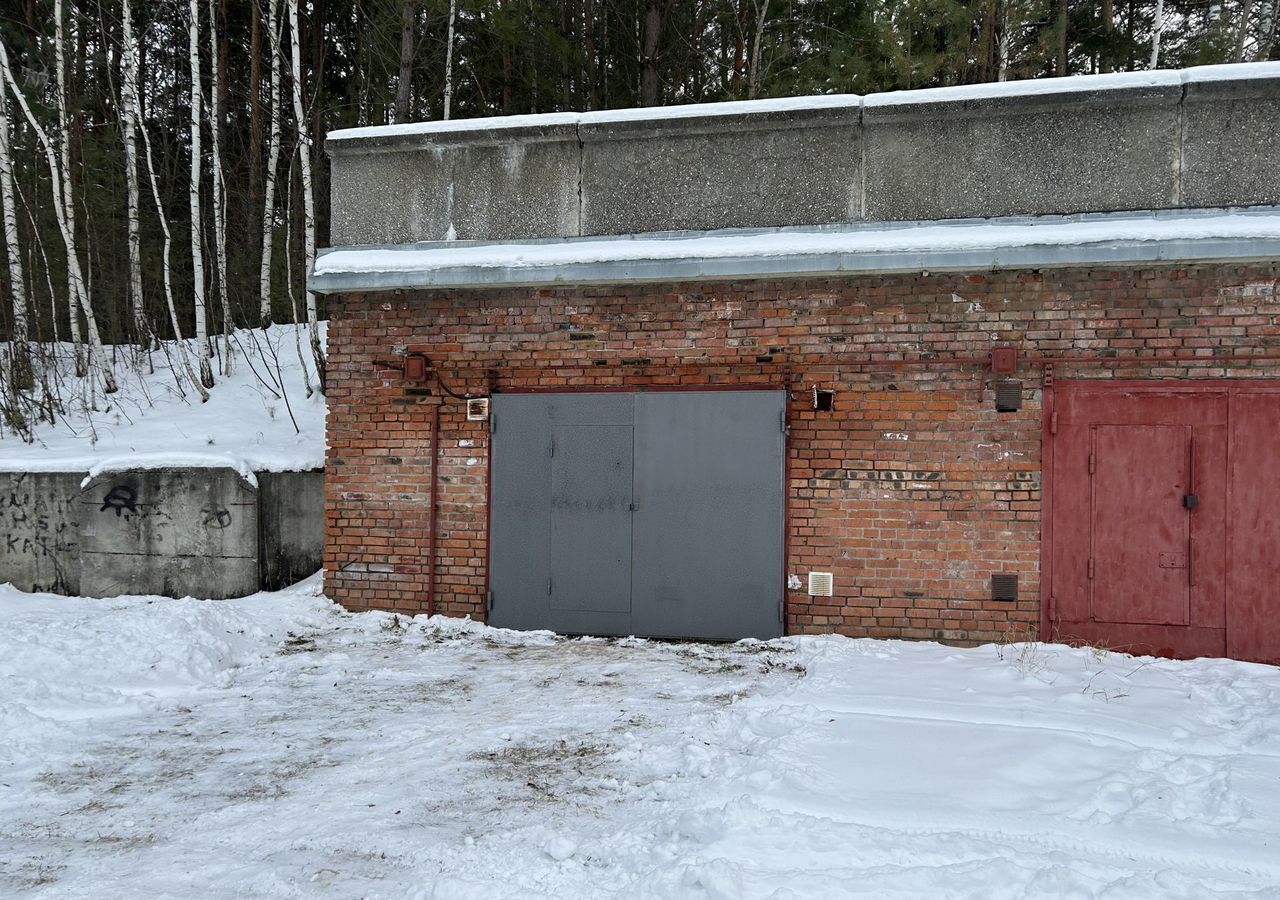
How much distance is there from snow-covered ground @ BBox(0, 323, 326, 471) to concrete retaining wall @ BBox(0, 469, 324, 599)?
0.58 ft

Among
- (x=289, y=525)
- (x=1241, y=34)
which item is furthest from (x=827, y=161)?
(x=1241, y=34)

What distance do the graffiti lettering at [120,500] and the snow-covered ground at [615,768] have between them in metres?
1.46

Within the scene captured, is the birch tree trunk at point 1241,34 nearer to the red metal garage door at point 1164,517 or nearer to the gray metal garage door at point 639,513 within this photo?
the red metal garage door at point 1164,517

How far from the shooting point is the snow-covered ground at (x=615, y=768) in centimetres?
312

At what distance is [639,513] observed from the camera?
685cm

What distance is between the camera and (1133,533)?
619cm

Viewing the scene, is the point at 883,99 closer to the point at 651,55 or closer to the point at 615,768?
the point at 615,768

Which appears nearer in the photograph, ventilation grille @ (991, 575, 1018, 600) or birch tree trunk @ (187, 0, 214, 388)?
ventilation grille @ (991, 575, 1018, 600)

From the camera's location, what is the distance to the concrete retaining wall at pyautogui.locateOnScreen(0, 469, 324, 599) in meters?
7.80

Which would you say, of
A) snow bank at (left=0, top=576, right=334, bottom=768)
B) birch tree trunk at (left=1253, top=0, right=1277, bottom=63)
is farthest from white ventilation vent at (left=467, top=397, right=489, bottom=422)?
birch tree trunk at (left=1253, top=0, right=1277, bottom=63)

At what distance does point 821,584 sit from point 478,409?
3.10 metres

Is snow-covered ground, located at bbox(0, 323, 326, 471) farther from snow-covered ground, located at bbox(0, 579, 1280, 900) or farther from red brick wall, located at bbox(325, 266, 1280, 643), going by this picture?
snow-covered ground, located at bbox(0, 579, 1280, 900)

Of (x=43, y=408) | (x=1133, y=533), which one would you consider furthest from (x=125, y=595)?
(x=1133, y=533)

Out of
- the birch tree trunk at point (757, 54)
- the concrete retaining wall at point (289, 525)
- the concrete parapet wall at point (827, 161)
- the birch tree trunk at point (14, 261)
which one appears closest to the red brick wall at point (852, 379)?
the concrete parapet wall at point (827, 161)
